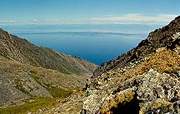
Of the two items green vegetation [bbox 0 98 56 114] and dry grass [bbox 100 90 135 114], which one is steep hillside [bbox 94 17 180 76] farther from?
dry grass [bbox 100 90 135 114]

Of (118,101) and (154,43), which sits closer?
(118,101)

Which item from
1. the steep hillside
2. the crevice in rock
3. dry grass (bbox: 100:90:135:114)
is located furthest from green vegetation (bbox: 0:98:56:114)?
the crevice in rock

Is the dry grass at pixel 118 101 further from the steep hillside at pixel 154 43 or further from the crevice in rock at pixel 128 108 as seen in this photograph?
the steep hillside at pixel 154 43

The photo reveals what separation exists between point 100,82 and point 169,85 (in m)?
25.1

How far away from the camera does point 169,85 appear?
854 inches

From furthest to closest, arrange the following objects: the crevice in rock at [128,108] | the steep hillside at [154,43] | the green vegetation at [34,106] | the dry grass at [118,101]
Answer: the green vegetation at [34,106] < the steep hillside at [154,43] < the dry grass at [118,101] < the crevice in rock at [128,108]

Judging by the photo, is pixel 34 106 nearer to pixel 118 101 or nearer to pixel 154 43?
pixel 154 43

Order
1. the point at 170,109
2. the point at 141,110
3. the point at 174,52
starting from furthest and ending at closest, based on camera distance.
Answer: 1. the point at 174,52
2. the point at 141,110
3. the point at 170,109

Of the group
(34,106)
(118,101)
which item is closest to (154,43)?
(34,106)

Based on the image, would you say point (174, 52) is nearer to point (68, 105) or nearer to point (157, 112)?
point (68, 105)

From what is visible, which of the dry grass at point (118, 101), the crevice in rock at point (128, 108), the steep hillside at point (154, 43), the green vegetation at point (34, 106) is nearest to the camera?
the crevice in rock at point (128, 108)

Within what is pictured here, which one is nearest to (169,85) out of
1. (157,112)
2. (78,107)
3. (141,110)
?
(141,110)

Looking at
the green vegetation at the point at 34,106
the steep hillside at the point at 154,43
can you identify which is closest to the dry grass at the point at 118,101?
the steep hillside at the point at 154,43

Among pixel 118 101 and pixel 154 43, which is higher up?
pixel 118 101
